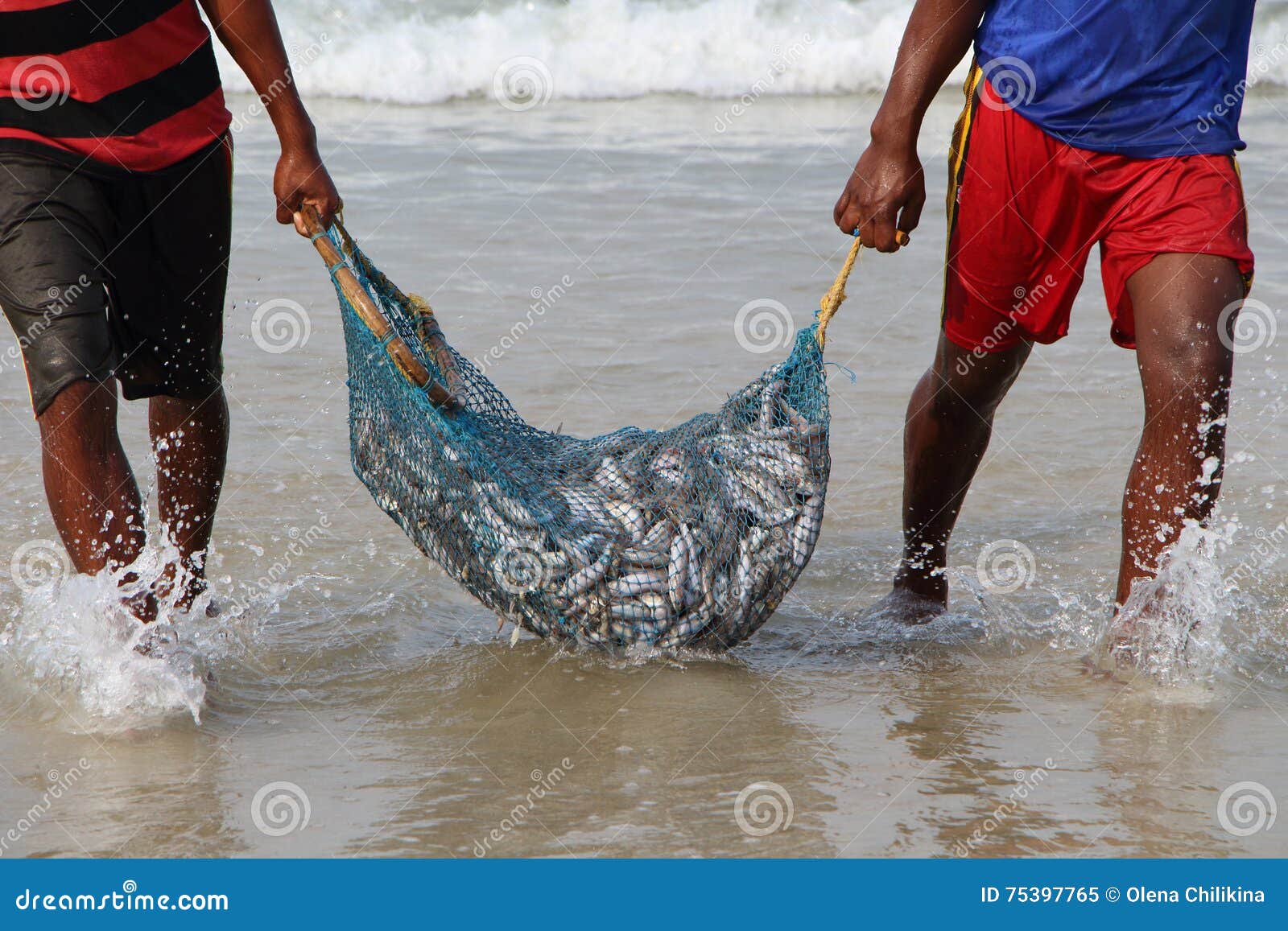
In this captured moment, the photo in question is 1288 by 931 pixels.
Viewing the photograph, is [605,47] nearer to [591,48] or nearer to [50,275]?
[591,48]

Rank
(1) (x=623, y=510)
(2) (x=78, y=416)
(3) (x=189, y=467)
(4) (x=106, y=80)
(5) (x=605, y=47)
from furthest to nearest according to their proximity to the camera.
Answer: (5) (x=605, y=47), (3) (x=189, y=467), (1) (x=623, y=510), (4) (x=106, y=80), (2) (x=78, y=416)

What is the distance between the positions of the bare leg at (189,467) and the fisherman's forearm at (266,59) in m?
0.67

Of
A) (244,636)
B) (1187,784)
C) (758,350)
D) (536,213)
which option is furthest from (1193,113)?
(536,213)

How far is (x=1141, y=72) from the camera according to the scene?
9.95 ft

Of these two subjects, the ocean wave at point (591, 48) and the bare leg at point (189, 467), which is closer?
the bare leg at point (189, 467)

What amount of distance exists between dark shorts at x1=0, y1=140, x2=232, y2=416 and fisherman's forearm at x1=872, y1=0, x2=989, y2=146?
5.05ft

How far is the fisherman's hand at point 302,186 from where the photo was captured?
3.25 meters

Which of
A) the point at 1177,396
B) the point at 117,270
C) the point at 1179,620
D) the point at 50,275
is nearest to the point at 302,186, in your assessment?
the point at 117,270

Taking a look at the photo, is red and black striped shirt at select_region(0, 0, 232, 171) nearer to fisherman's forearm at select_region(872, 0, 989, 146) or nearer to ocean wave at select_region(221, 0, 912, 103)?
fisherman's forearm at select_region(872, 0, 989, 146)

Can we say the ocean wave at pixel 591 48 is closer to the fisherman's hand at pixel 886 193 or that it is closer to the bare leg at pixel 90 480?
the fisherman's hand at pixel 886 193

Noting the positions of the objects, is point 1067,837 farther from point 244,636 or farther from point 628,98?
point 628,98

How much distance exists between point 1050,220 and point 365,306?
157 centimetres

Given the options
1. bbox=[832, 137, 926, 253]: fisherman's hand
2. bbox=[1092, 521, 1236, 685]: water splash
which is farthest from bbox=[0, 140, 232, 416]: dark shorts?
bbox=[1092, 521, 1236, 685]: water splash

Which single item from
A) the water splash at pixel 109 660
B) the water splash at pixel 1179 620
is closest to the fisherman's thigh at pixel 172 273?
the water splash at pixel 109 660
